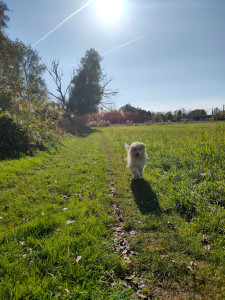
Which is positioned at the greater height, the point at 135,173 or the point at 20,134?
the point at 20,134

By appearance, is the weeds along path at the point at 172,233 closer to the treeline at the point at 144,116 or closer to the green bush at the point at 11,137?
the green bush at the point at 11,137

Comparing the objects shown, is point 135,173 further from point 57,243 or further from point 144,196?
point 57,243

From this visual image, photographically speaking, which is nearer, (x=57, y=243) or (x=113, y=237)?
(x=57, y=243)

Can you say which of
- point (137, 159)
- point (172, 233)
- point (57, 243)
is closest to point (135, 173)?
point (137, 159)

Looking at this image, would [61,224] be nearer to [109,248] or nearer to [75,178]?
[109,248]

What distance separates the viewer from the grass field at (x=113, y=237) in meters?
2.46

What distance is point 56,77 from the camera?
41.8 metres

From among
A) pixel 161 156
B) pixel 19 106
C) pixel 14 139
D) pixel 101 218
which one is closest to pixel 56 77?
pixel 19 106

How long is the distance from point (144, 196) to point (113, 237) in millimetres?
2215

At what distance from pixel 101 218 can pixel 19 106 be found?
11576 millimetres

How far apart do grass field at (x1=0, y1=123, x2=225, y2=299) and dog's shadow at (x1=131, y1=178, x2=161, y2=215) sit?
29 mm

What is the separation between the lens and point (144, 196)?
5.55 m

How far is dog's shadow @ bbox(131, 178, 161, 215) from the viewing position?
15.5ft

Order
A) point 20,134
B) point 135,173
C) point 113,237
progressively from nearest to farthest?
point 113,237 < point 135,173 < point 20,134
